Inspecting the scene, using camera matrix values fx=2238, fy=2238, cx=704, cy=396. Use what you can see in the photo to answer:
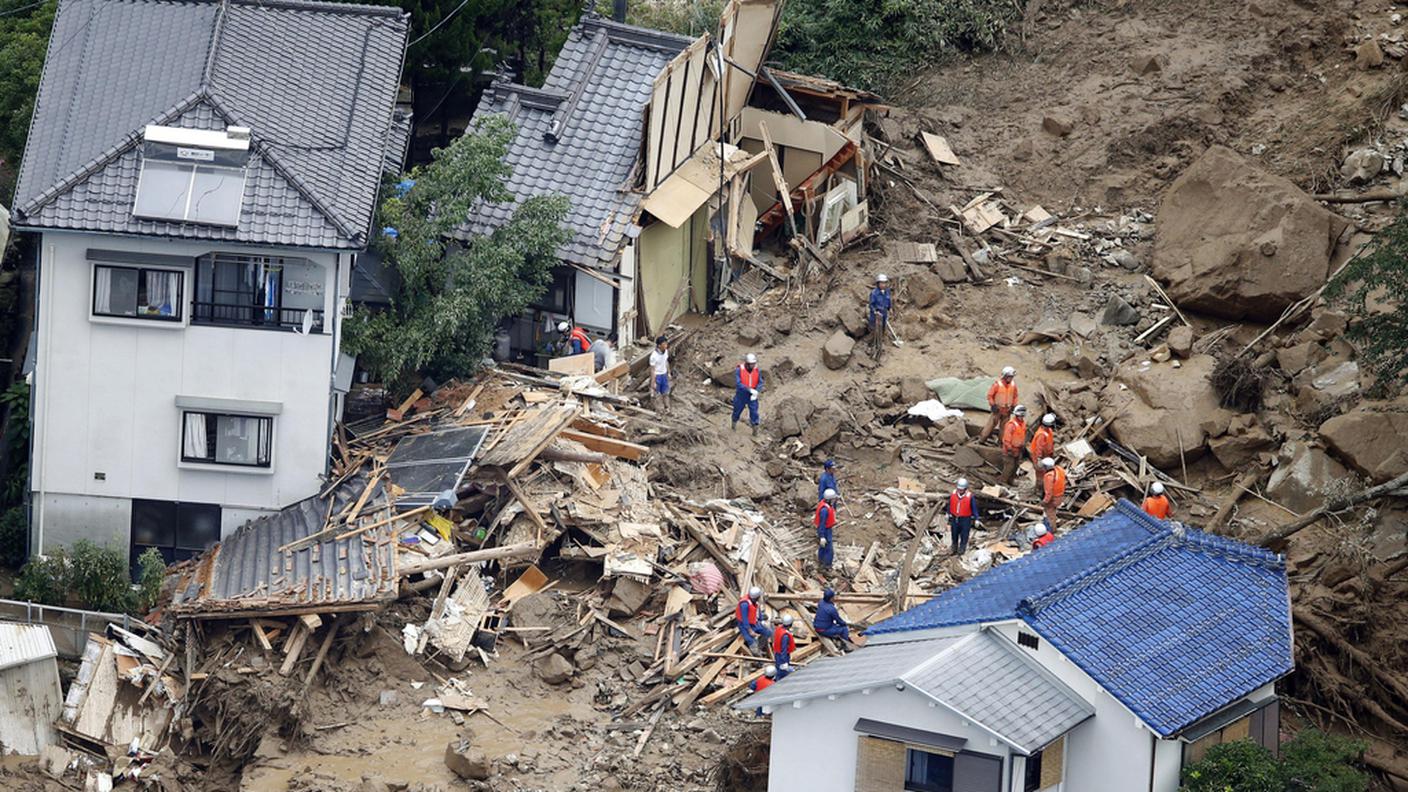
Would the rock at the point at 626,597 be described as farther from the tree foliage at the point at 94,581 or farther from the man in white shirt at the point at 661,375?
the tree foliage at the point at 94,581

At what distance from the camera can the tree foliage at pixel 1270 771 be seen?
28.0m

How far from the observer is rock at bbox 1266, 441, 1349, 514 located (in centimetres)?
3569

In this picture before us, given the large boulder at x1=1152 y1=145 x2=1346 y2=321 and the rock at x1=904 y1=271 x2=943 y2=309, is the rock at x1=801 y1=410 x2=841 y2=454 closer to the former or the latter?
the rock at x1=904 y1=271 x2=943 y2=309

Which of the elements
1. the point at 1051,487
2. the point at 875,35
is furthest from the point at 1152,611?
the point at 875,35

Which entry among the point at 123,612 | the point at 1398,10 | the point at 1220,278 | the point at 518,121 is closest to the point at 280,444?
the point at 123,612

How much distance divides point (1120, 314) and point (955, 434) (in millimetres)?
4475

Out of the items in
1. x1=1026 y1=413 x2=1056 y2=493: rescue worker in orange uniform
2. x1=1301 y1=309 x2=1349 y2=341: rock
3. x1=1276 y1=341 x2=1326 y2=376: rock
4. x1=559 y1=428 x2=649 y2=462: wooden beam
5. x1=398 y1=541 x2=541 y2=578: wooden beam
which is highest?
x1=1301 y1=309 x2=1349 y2=341: rock

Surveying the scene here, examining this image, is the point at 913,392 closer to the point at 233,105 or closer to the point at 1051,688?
the point at 1051,688

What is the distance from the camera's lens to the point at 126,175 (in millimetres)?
34656

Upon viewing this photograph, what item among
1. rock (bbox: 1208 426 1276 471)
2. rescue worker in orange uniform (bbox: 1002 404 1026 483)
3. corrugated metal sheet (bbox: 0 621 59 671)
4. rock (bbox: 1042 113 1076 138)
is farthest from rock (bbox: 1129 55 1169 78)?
corrugated metal sheet (bbox: 0 621 59 671)

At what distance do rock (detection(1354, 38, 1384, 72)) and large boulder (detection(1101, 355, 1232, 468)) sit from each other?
8.69 meters

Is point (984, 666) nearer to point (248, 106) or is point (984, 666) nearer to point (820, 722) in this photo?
point (820, 722)

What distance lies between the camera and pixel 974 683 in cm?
2839

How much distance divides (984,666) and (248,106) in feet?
50.7
